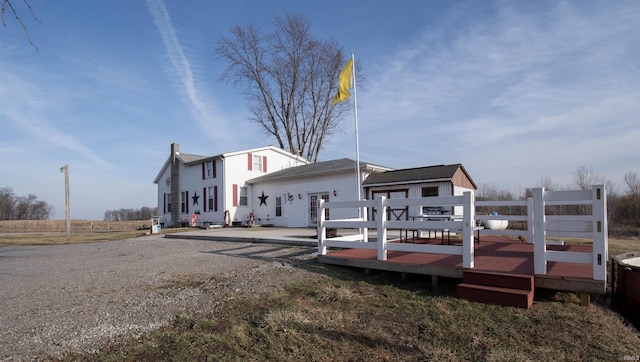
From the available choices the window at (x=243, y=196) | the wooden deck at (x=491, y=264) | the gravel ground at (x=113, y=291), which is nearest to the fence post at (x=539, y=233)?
the wooden deck at (x=491, y=264)

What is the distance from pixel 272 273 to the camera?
6.98 metres

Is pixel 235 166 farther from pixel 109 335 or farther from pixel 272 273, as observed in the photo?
pixel 109 335

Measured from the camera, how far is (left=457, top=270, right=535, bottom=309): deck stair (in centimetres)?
473

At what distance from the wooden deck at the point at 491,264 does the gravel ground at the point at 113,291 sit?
125 centimetres

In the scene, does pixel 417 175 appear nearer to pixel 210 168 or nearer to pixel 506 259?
pixel 506 259

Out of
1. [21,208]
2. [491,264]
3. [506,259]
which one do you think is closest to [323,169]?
[506,259]

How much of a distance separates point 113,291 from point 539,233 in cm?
670

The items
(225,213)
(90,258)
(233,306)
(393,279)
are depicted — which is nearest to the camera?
(233,306)

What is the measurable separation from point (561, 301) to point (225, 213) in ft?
66.9

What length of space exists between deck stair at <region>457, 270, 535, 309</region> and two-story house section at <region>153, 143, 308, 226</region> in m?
19.6

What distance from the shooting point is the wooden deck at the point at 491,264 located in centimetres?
487

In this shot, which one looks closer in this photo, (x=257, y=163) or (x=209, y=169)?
(x=209, y=169)

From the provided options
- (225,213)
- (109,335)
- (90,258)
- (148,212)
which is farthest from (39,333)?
(148,212)

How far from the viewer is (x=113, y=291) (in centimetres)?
595
